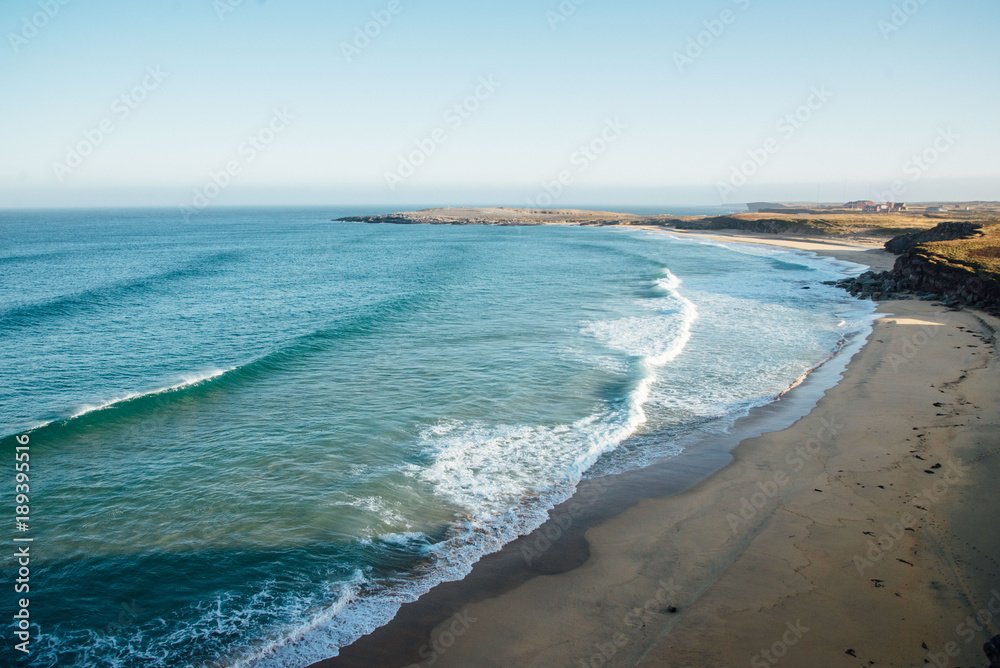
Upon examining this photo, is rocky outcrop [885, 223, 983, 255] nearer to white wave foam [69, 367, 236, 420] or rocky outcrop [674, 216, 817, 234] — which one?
rocky outcrop [674, 216, 817, 234]

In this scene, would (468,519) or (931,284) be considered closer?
(468,519)

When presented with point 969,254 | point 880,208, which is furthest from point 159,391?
point 880,208

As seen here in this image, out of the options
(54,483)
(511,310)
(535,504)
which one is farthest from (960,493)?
(511,310)

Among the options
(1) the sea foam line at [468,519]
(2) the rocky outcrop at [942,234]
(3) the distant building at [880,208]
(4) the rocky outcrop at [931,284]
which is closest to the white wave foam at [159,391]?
(1) the sea foam line at [468,519]

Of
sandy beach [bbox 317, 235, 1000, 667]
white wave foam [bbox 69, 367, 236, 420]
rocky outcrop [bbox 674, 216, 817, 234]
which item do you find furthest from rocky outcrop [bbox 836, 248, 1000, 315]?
rocky outcrop [bbox 674, 216, 817, 234]

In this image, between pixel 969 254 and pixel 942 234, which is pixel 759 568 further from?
pixel 942 234

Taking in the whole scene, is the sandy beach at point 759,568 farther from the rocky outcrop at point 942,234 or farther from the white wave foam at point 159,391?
the rocky outcrop at point 942,234
